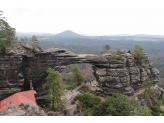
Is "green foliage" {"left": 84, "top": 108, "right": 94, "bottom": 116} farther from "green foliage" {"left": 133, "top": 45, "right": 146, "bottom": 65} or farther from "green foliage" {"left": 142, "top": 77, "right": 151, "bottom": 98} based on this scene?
"green foliage" {"left": 133, "top": 45, "right": 146, "bottom": 65}

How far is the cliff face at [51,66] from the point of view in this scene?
20562 millimetres

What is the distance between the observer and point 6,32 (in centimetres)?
2020

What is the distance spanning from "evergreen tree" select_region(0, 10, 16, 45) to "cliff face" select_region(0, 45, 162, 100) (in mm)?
2282

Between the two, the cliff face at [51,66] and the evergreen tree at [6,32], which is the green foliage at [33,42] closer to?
the cliff face at [51,66]

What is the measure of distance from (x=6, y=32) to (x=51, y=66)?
11.8m

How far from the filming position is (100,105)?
22750 millimetres

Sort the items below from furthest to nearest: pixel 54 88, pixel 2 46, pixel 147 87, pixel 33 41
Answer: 1. pixel 147 87
2. pixel 33 41
3. pixel 2 46
4. pixel 54 88

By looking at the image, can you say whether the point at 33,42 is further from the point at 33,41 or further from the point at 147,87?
the point at 147,87

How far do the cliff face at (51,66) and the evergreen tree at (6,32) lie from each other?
228cm

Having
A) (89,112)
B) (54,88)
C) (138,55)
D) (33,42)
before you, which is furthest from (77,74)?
(138,55)
